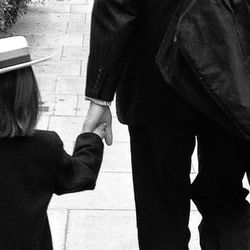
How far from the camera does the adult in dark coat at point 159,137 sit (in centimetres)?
249

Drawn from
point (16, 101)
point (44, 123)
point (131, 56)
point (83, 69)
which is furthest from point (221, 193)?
point (83, 69)

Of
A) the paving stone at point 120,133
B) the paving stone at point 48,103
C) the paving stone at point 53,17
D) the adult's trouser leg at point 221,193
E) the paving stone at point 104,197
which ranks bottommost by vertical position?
the paving stone at point 53,17

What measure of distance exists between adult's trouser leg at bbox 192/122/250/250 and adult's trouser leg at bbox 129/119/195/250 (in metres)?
0.06

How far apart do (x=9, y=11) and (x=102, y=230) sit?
14.7 ft

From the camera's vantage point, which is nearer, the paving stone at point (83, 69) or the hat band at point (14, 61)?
the hat band at point (14, 61)

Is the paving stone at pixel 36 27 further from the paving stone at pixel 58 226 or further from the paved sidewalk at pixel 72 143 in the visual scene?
the paving stone at pixel 58 226

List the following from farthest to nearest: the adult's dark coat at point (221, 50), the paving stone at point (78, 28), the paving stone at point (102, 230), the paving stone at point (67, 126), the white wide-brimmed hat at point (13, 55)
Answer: the paving stone at point (78, 28) → the paving stone at point (67, 126) → the paving stone at point (102, 230) → the adult's dark coat at point (221, 50) → the white wide-brimmed hat at point (13, 55)

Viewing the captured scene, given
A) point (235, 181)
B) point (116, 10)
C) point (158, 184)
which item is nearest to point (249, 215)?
point (235, 181)

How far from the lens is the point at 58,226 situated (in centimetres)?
360

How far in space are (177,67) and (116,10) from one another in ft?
1.10

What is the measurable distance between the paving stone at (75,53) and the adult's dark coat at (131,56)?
449 centimetres

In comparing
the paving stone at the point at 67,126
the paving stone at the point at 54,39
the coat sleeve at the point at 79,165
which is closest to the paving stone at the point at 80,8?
the paving stone at the point at 54,39

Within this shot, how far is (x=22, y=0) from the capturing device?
779 centimetres

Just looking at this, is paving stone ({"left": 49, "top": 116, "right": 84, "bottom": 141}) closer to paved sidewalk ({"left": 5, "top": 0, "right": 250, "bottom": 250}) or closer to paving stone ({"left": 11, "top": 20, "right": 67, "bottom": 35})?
paved sidewalk ({"left": 5, "top": 0, "right": 250, "bottom": 250})
